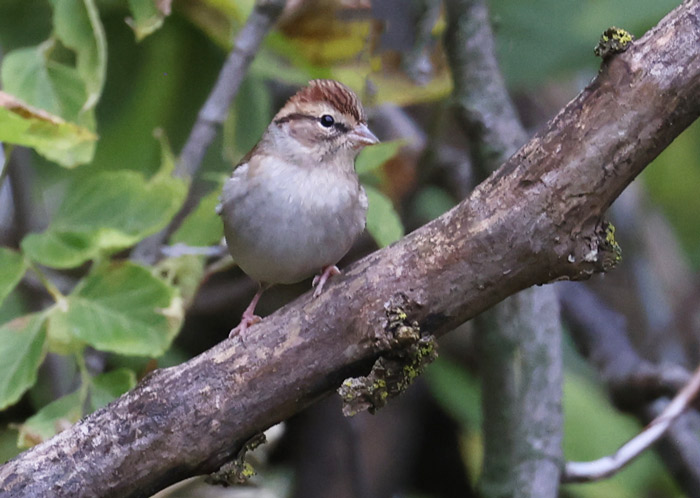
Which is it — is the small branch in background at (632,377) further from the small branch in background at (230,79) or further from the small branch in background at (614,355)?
the small branch in background at (230,79)

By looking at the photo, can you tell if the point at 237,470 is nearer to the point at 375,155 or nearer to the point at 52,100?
the point at 375,155

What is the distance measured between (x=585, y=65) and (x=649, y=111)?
1.61 m

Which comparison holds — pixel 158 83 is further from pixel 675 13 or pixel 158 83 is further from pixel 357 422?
pixel 675 13

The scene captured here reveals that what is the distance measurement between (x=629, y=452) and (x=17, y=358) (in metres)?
1.54

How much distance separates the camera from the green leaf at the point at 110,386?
1807 mm

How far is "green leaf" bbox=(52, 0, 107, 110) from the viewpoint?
1930 mm

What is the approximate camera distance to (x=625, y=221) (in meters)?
3.98

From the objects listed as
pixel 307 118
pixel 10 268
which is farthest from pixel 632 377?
pixel 10 268

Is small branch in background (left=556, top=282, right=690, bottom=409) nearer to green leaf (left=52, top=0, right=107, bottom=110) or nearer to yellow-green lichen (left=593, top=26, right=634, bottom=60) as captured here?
yellow-green lichen (left=593, top=26, right=634, bottom=60)

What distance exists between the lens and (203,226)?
81.2 inches

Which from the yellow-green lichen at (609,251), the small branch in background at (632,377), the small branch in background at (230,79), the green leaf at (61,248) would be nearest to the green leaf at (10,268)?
the green leaf at (61,248)

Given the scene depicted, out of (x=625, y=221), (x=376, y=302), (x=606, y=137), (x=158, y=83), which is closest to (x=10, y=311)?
(x=158, y=83)

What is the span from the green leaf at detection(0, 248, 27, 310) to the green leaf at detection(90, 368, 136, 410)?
288 millimetres

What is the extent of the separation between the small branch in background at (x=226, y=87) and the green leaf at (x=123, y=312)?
398 mm
